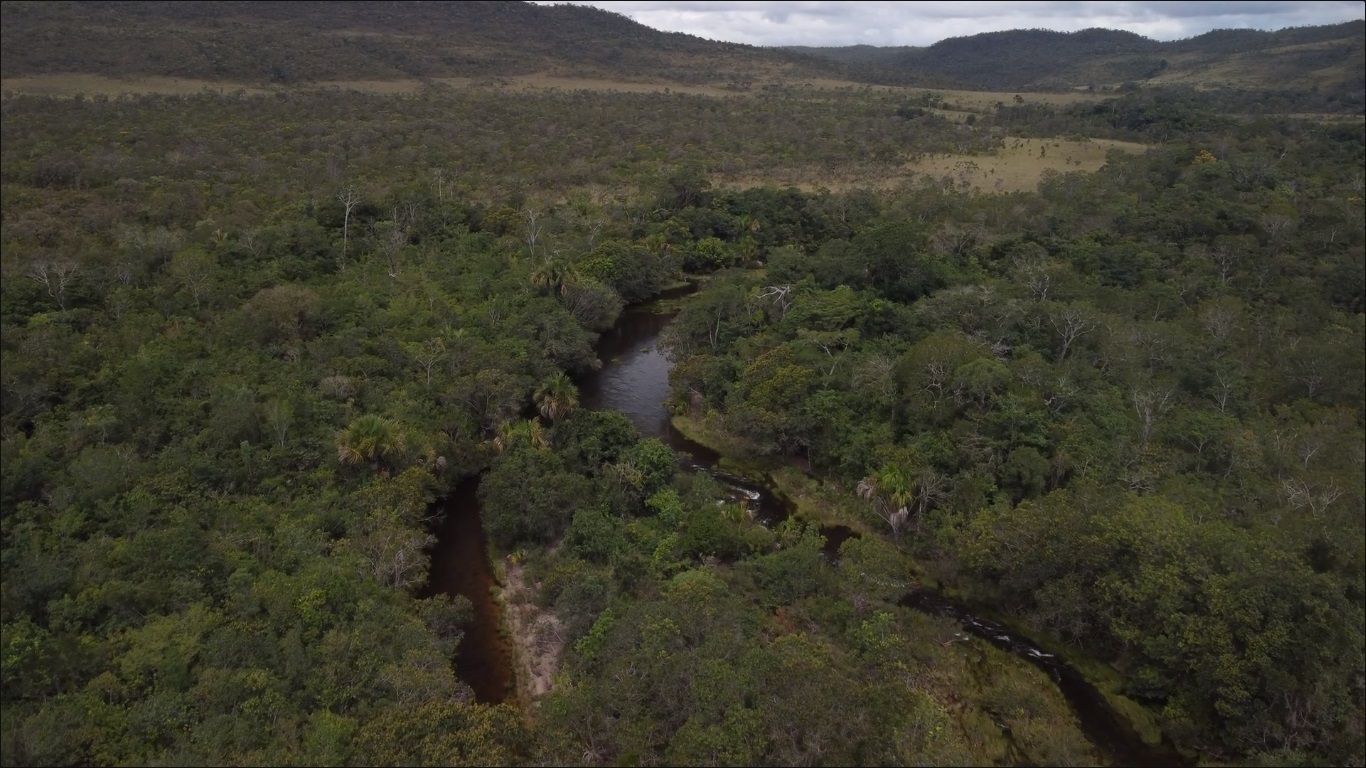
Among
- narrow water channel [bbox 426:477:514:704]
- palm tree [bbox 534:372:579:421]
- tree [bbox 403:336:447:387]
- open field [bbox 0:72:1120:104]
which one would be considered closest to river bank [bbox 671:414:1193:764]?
palm tree [bbox 534:372:579:421]

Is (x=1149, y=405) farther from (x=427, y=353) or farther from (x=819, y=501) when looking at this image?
(x=427, y=353)

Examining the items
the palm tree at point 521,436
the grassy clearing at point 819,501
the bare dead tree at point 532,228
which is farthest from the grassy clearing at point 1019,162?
the palm tree at point 521,436

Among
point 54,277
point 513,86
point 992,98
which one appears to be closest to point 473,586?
point 54,277

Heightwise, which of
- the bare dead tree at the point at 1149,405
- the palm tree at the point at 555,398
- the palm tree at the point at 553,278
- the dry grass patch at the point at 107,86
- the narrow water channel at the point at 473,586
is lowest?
the narrow water channel at the point at 473,586

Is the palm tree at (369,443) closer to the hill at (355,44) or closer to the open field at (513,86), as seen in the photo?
the open field at (513,86)

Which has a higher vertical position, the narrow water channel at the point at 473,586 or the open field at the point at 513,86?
the open field at the point at 513,86

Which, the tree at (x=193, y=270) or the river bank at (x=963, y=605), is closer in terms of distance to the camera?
the river bank at (x=963, y=605)

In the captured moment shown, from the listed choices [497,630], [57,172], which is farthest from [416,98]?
[497,630]
